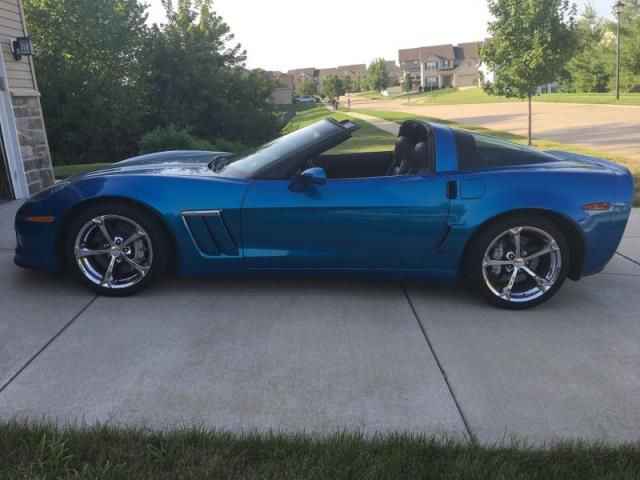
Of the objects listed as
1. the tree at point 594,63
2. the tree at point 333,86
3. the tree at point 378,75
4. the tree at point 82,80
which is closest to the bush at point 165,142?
the tree at point 82,80

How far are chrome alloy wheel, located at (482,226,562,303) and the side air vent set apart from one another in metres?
1.74

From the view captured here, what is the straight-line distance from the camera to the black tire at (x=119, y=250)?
4.02 meters

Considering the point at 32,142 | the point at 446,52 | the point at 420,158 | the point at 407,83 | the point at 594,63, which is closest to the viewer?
the point at 420,158

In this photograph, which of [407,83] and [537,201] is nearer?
[537,201]

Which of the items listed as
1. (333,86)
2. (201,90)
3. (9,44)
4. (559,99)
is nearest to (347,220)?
(9,44)

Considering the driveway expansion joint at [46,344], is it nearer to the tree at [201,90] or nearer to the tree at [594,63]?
the tree at [201,90]

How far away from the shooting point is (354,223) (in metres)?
3.96

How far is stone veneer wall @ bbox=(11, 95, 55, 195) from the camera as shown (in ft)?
27.2

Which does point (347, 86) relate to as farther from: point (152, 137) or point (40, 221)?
point (40, 221)

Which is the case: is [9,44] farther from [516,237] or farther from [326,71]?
[326,71]

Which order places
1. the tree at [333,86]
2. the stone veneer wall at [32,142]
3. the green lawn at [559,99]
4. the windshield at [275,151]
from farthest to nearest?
1. the tree at [333,86]
2. the green lawn at [559,99]
3. the stone veneer wall at [32,142]
4. the windshield at [275,151]

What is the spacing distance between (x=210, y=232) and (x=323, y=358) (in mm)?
1245

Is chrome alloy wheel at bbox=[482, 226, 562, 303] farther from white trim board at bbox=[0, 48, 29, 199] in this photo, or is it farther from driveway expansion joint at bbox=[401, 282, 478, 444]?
white trim board at bbox=[0, 48, 29, 199]

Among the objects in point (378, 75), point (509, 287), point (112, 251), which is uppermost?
point (378, 75)
